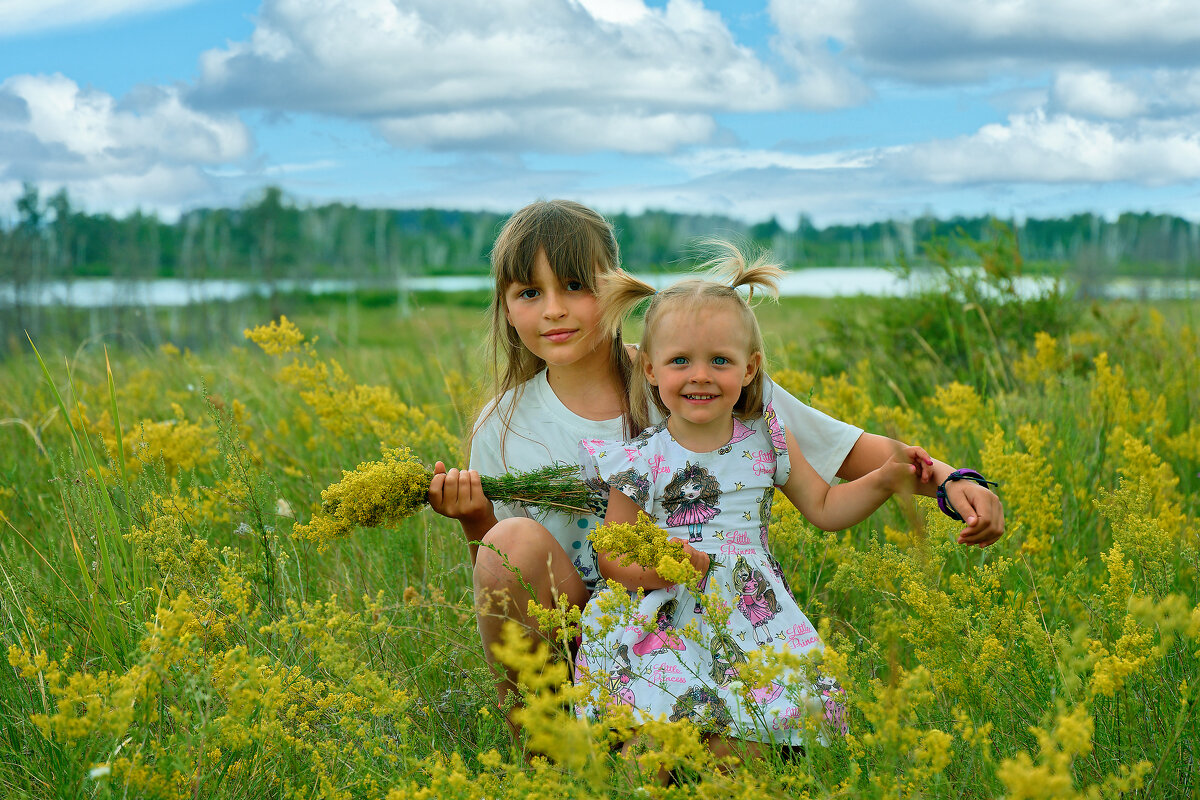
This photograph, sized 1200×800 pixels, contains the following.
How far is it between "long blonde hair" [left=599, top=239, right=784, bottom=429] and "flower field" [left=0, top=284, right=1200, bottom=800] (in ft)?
1.75

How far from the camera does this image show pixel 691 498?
2373 millimetres

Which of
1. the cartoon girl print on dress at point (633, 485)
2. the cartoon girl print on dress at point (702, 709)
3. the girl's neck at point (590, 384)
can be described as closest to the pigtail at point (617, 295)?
the girl's neck at point (590, 384)

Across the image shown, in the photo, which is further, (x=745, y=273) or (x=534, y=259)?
Result: (x=534, y=259)

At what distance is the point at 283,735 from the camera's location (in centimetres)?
181

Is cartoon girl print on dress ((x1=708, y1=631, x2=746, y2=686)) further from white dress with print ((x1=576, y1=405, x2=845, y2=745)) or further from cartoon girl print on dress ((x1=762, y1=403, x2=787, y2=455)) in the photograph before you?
cartoon girl print on dress ((x1=762, y1=403, x2=787, y2=455))

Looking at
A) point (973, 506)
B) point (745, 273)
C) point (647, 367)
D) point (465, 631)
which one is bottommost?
point (465, 631)

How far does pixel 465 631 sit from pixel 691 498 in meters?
0.85

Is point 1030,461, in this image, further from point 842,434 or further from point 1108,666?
point 1108,666

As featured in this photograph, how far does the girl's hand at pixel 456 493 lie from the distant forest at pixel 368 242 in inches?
39.3

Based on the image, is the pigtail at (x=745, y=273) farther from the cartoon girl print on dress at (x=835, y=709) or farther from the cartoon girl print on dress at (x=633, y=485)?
the cartoon girl print on dress at (x=835, y=709)

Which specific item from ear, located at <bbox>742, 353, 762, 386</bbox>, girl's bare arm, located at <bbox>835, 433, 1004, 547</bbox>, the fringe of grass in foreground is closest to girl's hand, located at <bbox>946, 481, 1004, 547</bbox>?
girl's bare arm, located at <bbox>835, 433, 1004, 547</bbox>

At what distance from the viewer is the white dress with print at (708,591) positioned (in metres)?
2.09

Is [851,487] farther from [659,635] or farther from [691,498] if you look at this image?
[659,635]

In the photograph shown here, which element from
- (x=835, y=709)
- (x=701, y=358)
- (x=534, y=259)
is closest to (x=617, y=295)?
(x=534, y=259)
